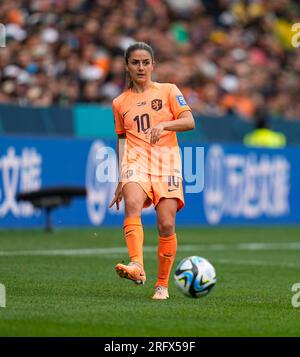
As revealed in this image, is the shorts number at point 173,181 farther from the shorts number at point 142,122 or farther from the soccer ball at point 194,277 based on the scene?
the soccer ball at point 194,277

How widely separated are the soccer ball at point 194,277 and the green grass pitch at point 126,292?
0.54 ft

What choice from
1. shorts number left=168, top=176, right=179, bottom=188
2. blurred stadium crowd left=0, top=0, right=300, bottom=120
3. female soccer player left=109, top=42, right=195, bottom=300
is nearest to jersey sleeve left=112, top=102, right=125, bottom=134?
female soccer player left=109, top=42, right=195, bottom=300

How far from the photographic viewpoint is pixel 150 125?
1040 centimetres

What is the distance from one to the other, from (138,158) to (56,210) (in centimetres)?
1091

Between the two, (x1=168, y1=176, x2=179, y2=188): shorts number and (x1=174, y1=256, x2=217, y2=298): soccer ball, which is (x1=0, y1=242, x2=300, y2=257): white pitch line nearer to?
(x1=168, y1=176, x2=179, y2=188): shorts number

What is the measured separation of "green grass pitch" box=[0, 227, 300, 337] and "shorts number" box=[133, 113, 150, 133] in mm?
1537

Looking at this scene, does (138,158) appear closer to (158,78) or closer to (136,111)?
(136,111)

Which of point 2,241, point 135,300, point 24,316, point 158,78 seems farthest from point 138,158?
point 158,78

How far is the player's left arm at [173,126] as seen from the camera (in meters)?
9.81

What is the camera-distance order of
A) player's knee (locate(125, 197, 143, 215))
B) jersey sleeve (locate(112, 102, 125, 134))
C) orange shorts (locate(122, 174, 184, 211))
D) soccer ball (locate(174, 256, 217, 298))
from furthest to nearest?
1. jersey sleeve (locate(112, 102, 125, 134))
2. orange shorts (locate(122, 174, 184, 211))
3. player's knee (locate(125, 197, 143, 215))
4. soccer ball (locate(174, 256, 217, 298))

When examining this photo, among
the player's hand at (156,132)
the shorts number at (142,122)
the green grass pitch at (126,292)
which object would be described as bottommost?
the green grass pitch at (126,292)

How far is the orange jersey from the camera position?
10391 millimetres

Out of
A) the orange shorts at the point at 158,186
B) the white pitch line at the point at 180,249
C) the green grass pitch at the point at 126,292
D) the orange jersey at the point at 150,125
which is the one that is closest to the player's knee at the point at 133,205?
the orange shorts at the point at 158,186

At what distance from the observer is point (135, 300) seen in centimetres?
1020
